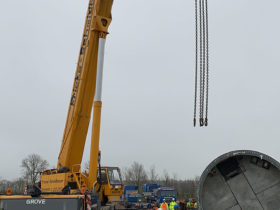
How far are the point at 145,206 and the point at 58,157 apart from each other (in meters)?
9.66

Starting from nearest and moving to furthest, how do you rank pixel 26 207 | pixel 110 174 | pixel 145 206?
pixel 26 207 → pixel 110 174 → pixel 145 206

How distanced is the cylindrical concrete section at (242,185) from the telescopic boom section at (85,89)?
21.2ft

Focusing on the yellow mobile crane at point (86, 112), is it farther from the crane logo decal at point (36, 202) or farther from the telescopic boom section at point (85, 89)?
the crane logo decal at point (36, 202)

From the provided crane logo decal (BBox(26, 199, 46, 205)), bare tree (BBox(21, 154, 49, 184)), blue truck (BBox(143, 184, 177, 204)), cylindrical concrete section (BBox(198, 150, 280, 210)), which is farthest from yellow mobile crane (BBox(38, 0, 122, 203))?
bare tree (BBox(21, 154, 49, 184))

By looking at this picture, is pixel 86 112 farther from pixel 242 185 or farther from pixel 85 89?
pixel 242 185

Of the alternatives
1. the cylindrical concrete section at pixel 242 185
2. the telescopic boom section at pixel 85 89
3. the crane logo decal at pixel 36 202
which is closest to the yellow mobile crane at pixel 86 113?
the telescopic boom section at pixel 85 89

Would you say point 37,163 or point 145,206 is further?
point 37,163

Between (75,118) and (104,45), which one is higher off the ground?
→ (104,45)

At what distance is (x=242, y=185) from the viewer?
5613mm

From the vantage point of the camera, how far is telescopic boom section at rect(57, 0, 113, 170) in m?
11.0

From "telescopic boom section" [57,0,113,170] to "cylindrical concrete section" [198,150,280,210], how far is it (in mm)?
6453

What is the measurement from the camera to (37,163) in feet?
172

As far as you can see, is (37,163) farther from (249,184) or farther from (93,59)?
(249,184)

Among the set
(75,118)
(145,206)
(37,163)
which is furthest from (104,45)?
(37,163)
